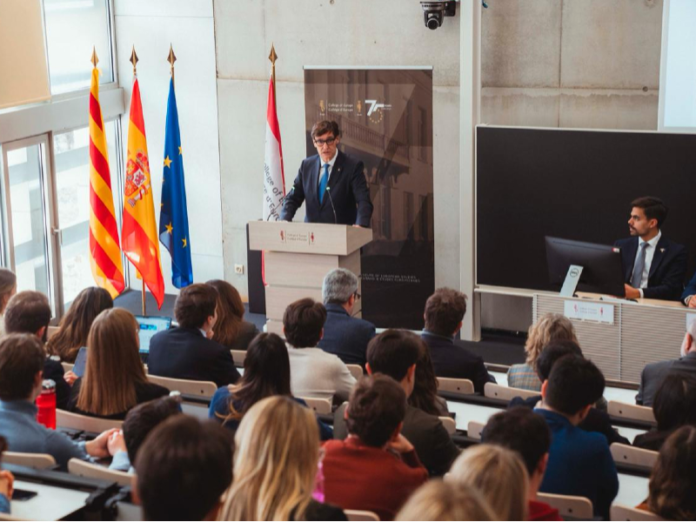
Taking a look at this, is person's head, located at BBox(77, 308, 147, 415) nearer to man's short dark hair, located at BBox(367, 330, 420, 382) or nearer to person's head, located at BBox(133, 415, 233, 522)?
man's short dark hair, located at BBox(367, 330, 420, 382)

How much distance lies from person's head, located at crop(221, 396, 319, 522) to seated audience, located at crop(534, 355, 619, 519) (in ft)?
3.81

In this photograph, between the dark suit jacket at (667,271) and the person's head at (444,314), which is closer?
the person's head at (444,314)

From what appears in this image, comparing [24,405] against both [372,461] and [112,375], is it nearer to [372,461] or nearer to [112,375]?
[112,375]

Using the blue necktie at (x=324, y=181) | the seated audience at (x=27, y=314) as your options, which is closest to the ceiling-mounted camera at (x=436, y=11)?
the blue necktie at (x=324, y=181)

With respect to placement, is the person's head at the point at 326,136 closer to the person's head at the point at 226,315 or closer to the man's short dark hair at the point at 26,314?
the person's head at the point at 226,315

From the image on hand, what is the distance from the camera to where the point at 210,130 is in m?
9.10

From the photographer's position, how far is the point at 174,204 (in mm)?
8086

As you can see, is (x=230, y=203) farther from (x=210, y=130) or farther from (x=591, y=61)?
(x=591, y=61)

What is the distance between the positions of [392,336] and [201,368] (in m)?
1.24

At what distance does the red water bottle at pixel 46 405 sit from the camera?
12.6 feet

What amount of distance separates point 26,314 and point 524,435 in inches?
112

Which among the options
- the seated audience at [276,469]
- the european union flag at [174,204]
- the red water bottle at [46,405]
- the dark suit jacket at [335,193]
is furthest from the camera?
the european union flag at [174,204]

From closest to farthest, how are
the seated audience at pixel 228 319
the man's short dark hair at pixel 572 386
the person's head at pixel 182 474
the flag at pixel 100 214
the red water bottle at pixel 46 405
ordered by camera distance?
the person's head at pixel 182 474 → the man's short dark hair at pixel 572 386 → the red water bottle at pixel 46 405 → the seated audience at pixel 228 319 → the flag at pixel 100 214

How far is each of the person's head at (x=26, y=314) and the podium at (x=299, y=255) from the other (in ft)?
6.42
